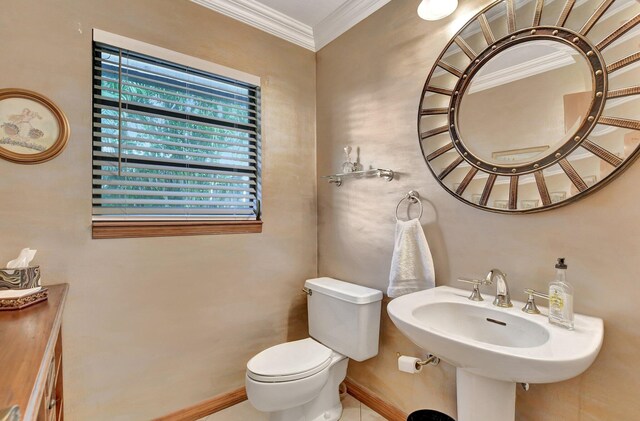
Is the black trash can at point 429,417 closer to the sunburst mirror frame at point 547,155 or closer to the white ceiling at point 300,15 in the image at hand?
the sunburst mirror frame at point 547,155

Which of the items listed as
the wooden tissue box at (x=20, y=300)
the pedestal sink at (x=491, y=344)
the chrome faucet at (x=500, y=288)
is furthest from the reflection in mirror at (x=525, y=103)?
the wooden tissue box at (x=20, y=300)

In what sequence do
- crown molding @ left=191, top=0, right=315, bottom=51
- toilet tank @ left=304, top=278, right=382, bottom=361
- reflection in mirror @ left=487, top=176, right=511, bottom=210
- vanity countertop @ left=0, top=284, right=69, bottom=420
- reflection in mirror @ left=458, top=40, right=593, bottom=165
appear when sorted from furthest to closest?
crown molding @ left=191, top=0, right=315, bottom=51 < toilet tank @ left=304, top=278, right=382, bottom=361 < reflection in mirror @ left=487, top=176, right=511, bottom=210 < reflection in mirror @ left=458, top=40, right=593, bottom=165 < vanity countertop @ left=0, top=284, right=69, bottom=420

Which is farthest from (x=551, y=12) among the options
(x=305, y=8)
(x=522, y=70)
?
(x=305, y=8)

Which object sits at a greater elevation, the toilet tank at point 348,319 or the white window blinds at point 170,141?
the white window blinds at point 170,141

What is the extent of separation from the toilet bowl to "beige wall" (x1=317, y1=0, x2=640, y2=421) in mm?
298

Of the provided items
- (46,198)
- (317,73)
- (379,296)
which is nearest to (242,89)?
(317,73)

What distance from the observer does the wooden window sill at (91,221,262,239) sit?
58.8 inches

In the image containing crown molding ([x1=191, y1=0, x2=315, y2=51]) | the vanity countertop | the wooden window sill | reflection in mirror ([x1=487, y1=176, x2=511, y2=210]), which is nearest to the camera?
the vanity countertop

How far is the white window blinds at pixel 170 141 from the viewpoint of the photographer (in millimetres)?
1527

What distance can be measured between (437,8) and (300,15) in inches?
39.1

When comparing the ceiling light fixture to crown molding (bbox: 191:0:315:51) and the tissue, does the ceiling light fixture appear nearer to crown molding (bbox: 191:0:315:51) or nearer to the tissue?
crown molding (bbox: 191:0:315:51)

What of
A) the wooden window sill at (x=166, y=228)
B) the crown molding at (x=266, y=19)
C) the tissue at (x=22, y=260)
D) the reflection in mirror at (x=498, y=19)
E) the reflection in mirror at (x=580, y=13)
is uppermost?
the crown molding at (x=266, y=19)

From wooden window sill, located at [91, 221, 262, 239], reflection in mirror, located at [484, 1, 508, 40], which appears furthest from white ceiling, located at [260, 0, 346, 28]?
wooden window sill, located at [91, 221, 262, 239]

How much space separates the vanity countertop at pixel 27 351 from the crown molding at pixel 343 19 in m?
2.10
